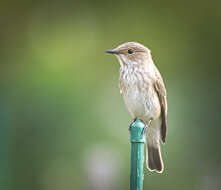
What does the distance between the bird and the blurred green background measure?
0.90m

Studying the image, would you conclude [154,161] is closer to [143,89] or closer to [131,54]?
[143,89]

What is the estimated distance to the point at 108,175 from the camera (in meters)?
6.59

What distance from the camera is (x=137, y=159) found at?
394cm

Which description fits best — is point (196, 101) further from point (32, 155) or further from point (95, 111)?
point (32, 155)

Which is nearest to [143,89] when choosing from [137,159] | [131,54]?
[131,54]

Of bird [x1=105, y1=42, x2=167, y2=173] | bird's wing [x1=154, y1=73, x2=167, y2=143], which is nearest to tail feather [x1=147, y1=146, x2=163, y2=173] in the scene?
bird [x1=105, y1=42, x2=167, y2=173]

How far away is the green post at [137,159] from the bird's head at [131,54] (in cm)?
179

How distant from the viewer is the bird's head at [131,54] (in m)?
5.82

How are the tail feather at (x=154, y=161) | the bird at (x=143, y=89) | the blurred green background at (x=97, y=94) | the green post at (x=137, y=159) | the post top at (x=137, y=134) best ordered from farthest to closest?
the blurred green background at (x=97, y=94) → the tail feather at (x=154, y=161) → the bird at (x=143, y=89) → the post top at (x=137, y=134) → the green post at (x=137, y=159)

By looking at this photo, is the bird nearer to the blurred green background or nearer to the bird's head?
the bird's head

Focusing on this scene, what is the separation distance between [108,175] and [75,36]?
77.0 inches

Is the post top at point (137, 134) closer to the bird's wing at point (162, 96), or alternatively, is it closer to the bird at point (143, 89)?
the bird at point (143, 89)

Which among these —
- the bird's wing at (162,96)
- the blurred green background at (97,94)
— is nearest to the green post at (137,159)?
the bird's wing at (162,96)

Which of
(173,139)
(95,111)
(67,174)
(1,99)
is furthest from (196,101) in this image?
(1,99)
